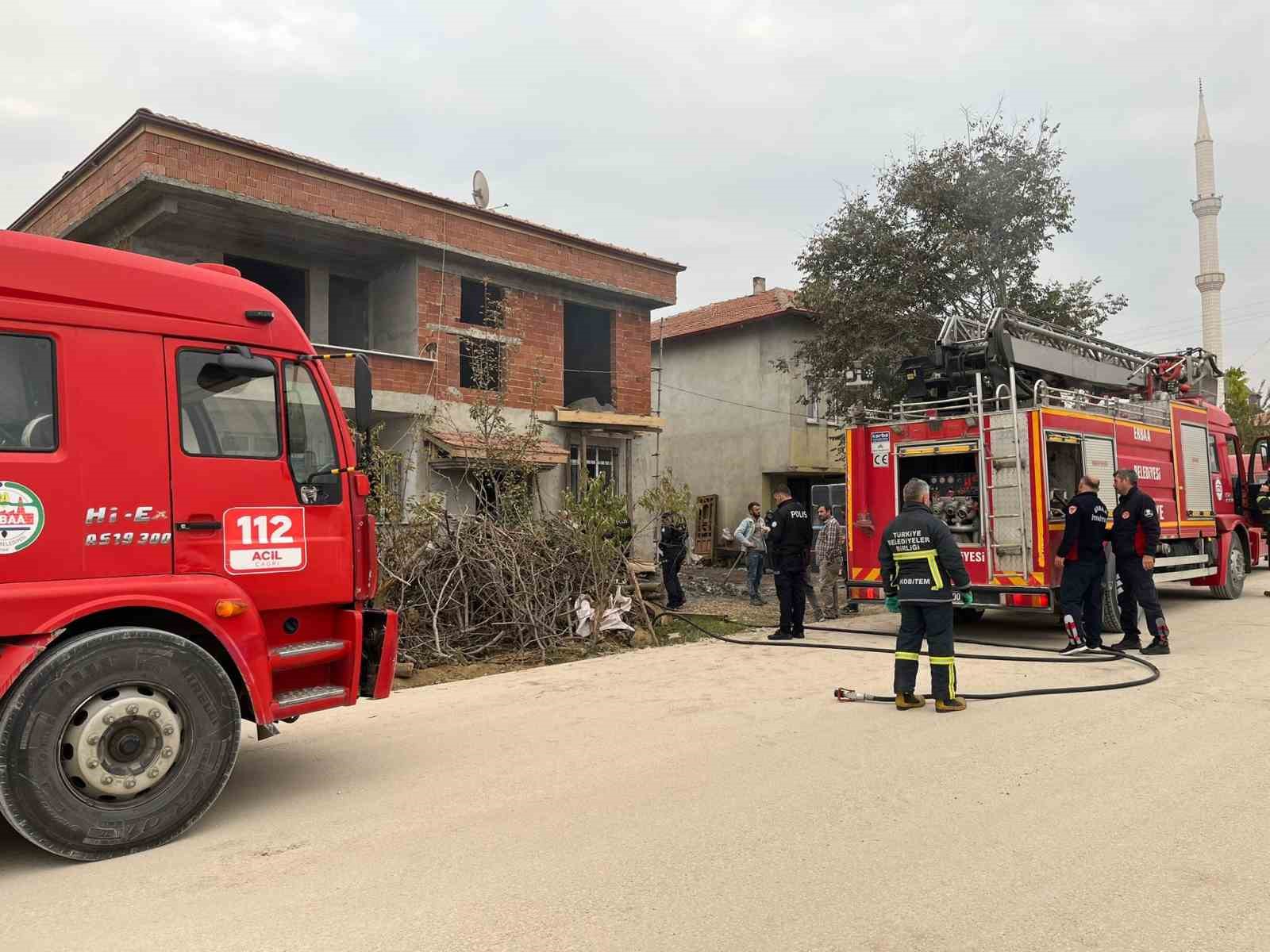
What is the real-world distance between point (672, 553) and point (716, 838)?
978cm

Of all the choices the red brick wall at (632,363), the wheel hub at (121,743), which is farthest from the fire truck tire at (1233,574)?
the wheel hub at (121,743)

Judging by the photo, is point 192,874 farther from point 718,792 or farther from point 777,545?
point 777,545

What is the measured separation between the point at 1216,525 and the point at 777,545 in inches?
285

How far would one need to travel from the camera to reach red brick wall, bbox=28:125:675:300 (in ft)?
45.2

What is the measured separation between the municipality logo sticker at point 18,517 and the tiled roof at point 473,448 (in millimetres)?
7248

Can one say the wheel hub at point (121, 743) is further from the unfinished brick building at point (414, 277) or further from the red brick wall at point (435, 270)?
the red brick wall at point (435, 270)

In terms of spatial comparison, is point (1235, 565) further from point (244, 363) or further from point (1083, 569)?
point (244, 363)

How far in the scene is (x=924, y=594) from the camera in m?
6.78

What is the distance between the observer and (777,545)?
1077 centimetres

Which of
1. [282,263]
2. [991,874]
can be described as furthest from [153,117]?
[991,874]

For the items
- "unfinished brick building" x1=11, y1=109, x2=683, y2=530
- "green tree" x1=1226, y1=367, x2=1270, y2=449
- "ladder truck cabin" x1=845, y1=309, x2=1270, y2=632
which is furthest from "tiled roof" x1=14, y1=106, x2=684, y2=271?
"green tree" x1=1226, y1=367, x2=1270, y2=449

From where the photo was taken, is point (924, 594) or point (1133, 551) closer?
point (924, 594)

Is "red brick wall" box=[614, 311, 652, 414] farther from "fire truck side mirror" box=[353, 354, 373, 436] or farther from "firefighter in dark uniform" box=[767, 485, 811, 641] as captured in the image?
"fire truck side mirror" box=[353, 354, 373, 436]

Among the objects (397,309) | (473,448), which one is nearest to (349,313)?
(397,309)
